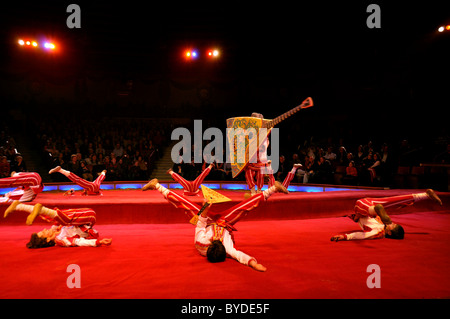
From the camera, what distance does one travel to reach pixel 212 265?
2.24 m

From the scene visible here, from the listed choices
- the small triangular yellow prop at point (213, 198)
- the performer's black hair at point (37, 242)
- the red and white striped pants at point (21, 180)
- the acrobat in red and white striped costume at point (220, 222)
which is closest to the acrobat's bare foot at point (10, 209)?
the performer's black hair at point (37, 242)

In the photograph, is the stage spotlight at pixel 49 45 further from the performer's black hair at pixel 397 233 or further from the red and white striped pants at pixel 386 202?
the performer's black hair at pixel 397 233

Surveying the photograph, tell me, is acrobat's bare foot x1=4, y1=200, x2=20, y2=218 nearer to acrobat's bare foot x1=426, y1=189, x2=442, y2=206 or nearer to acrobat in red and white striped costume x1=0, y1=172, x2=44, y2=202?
acrobat in red and white striped costume x1=0, y1=172, x2=44, y2=202

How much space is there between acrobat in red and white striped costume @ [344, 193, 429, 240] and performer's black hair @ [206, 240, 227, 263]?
151 centimetres

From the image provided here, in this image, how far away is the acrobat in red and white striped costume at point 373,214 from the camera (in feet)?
9.39

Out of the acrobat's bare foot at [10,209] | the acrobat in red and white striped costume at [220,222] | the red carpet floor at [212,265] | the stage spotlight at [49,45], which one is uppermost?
the stage spotlight at [49,45]

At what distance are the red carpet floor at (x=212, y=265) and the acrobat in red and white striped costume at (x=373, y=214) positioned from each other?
103 mm

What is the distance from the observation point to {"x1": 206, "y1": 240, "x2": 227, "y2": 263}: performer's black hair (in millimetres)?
2243

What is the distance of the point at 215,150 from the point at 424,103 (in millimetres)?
7166

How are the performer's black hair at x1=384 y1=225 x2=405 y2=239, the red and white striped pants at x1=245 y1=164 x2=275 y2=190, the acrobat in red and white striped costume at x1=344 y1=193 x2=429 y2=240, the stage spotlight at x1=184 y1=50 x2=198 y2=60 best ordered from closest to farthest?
the acrobat in red and white striped costume at x1=344 y1=193 x2=429 y2=240, the performer's black hair at x1=384 y1=225 x2=405 y2=239, the red and white striped pants at x1=245 y1=164 x2=275 y2=190, the stage spotlight at x1=184 y1=50 x2=198 y2=60

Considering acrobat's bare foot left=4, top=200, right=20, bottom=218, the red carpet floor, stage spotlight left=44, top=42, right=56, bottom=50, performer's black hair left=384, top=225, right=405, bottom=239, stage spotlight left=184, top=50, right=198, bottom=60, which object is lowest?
the red carpet floor

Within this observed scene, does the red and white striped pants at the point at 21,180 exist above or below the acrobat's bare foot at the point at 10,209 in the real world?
above

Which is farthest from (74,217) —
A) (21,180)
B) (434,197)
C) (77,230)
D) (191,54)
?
(191,54)

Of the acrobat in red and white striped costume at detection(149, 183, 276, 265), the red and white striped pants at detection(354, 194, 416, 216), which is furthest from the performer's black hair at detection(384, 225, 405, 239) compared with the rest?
the acrobat in red and white striped costume at detection(149, 183, 276, 265)
